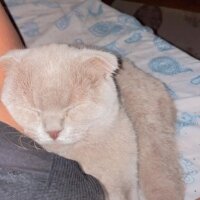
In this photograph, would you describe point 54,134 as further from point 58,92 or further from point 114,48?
point 114,48

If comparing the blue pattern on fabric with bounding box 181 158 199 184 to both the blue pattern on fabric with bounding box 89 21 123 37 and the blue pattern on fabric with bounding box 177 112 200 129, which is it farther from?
the blue pattern on fabric with bounding box 89 21 123 37

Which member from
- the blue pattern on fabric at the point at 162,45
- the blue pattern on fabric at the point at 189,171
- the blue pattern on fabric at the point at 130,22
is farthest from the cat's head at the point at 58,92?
the blue pattern on fabric at the point at 130,22

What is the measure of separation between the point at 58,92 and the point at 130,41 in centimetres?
76

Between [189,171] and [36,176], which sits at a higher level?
[36,176]

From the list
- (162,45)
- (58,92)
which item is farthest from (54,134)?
(162,45)

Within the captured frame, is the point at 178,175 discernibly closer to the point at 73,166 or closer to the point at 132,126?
the point at 132,126

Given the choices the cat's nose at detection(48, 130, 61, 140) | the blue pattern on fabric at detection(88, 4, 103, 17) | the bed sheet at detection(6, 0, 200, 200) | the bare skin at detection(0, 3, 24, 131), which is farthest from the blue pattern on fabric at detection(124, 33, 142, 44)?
the cat's nose at detection(48, 130, 61, 140)

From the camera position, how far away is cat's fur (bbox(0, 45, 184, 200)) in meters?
0.71

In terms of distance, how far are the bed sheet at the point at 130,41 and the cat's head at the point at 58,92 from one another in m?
0.36

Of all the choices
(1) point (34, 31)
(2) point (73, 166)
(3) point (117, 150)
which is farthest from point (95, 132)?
(1) point (34, 31)

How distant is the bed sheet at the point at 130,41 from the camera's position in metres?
1.07

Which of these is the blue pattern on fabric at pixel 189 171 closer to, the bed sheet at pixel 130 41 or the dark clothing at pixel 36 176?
the bed sheet at pixel 130 41

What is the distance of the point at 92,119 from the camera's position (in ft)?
2.49

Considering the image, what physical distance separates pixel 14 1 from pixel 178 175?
3.76ft
